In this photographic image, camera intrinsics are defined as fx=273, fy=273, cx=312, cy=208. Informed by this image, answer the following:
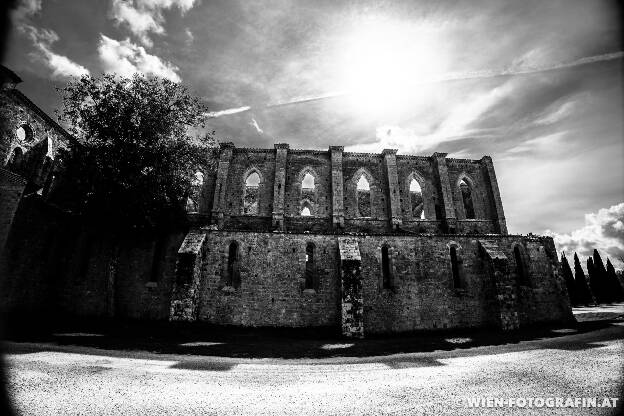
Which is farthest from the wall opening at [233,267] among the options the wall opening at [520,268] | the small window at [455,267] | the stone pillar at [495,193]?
the stone pillar at [495,193]

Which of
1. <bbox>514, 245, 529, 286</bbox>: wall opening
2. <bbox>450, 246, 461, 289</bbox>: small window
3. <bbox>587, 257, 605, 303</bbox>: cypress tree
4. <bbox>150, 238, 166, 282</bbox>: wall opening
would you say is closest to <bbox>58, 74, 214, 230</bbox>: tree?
<bbox>150, 238, 166, 282</bbox>: wall opening

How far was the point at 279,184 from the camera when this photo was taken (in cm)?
1938

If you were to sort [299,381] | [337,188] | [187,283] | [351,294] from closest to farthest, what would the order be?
[299,381] → [351,294] → [187,283] → [337,188]

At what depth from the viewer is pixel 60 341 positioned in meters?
10.0

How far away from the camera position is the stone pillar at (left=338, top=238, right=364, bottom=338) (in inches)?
505

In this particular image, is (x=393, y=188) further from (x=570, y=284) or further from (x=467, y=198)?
(x=570, y=284)

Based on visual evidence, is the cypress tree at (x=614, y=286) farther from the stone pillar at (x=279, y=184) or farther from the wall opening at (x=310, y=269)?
the stone pillar at (x=279, y=184)

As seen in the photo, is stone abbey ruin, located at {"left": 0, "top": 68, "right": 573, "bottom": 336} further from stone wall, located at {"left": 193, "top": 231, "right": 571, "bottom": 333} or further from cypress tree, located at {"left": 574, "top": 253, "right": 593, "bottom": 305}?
cypress tree, located at {"left": 574, "top": 253, "right": 593, "bottom": 305}

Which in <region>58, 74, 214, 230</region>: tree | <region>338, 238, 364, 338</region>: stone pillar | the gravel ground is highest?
<region>58, 74, 214, 230</region>: tree

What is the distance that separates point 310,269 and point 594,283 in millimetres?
43777

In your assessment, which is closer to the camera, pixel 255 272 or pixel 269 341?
pixel 269 341

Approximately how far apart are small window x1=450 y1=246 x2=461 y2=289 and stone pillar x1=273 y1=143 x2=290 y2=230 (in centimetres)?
1067

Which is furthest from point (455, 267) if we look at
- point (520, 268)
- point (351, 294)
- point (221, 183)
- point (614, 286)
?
point (614, 286)

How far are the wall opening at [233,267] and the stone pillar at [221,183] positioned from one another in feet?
11.7
